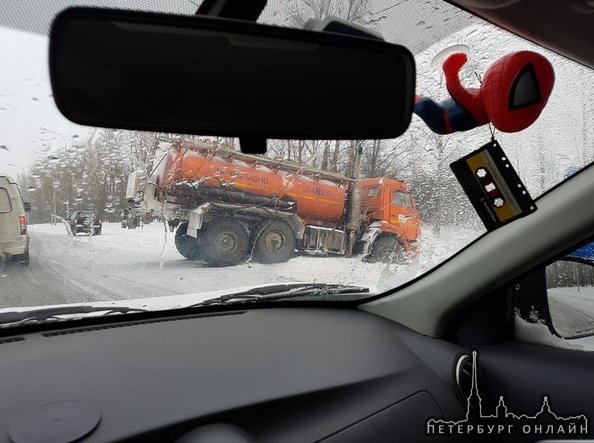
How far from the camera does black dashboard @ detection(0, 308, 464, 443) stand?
6.75 ft

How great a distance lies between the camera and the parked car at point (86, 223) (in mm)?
3346

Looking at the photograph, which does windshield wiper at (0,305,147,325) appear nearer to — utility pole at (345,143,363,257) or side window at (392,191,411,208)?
utility pole at (345,143,363,257)

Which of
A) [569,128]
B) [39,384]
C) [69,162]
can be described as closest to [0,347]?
[39,384]

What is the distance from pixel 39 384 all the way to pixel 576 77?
3124 mm

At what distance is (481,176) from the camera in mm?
2699

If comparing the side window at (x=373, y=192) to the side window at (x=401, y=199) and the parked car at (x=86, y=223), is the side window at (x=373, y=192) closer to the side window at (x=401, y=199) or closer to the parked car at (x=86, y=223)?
the side window at (x=401, y=199)

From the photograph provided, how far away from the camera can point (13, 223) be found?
3.13m

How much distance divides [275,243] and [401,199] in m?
1.05

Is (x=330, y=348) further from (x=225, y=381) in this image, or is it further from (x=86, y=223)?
(x=86, y=223)

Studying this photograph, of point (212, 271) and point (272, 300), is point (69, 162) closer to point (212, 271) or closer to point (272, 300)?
point (212, 271)

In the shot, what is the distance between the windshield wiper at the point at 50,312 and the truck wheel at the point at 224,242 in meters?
0.76

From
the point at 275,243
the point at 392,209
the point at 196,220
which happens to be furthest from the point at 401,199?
the point at 196,220

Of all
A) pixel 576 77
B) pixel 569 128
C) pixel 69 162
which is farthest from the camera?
pixel 69 162

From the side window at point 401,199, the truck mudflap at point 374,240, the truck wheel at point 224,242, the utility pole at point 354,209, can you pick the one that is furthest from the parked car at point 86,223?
the side window at point 401,199
